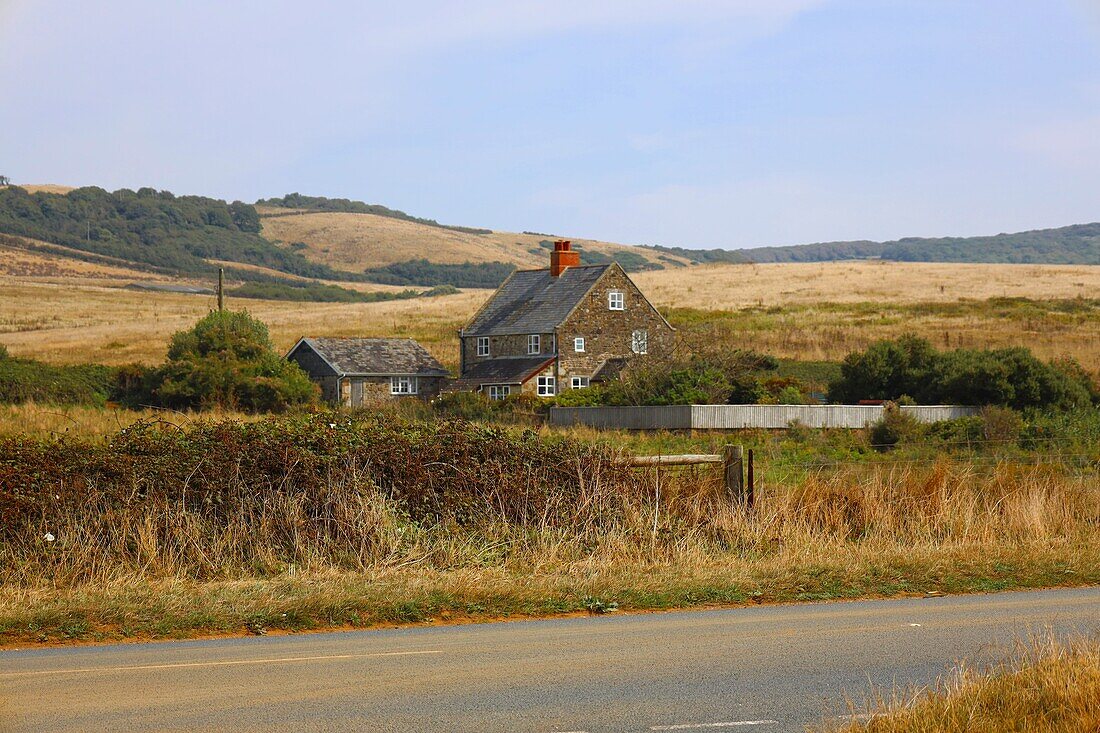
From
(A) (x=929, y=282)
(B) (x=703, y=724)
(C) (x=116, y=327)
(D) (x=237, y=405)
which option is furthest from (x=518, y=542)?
(A) (x=929, y=282)

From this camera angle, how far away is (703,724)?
783 centimetres

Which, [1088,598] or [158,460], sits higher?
[158,460]

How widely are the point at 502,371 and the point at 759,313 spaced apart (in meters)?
33.7

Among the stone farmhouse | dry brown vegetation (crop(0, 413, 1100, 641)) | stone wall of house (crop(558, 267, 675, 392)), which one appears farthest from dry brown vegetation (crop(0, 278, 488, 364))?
dry brown vegetation (crop(0, 413, 1100, 641))

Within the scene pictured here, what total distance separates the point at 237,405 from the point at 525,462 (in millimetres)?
39320

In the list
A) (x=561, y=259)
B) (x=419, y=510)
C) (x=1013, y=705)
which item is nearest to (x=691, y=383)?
(x=561, y=259)

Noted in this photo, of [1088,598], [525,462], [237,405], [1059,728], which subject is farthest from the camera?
[237,405]

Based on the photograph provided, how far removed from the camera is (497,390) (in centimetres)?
6500

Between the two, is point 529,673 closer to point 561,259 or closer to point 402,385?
point 402,385

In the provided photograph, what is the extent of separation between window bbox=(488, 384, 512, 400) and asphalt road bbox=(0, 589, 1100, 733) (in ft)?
171

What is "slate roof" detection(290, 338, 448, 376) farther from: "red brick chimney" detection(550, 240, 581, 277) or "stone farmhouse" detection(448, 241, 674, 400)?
"red brick chimney" detection(550, 240, 581, 277)

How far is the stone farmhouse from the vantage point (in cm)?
6550

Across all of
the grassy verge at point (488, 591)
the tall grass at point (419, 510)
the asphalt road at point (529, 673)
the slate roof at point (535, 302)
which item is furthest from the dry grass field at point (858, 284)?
the asphalt road at point (529, 673)

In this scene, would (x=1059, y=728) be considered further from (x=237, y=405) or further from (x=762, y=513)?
(x=237, y=405)
